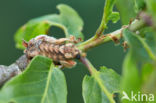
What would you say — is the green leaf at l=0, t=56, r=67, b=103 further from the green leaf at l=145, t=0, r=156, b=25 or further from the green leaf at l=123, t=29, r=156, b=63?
the green leaf at l=145, t=0, r=156, b=25

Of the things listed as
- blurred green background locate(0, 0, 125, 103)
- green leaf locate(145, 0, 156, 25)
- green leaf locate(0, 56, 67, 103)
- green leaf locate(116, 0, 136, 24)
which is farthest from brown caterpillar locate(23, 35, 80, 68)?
blurred green background locate(0, 0, 125, 103)

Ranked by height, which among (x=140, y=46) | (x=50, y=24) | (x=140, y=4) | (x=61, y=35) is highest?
(x=61, y=35)

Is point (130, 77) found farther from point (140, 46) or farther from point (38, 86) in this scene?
point (38, 86)

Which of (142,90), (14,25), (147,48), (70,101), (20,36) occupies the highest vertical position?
(14,25)

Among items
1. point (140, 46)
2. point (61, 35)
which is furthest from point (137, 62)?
point (61, 35)

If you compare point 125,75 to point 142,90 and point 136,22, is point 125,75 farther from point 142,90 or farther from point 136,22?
point 136,22

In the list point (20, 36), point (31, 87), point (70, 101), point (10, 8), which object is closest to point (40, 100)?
point (31, 87)
